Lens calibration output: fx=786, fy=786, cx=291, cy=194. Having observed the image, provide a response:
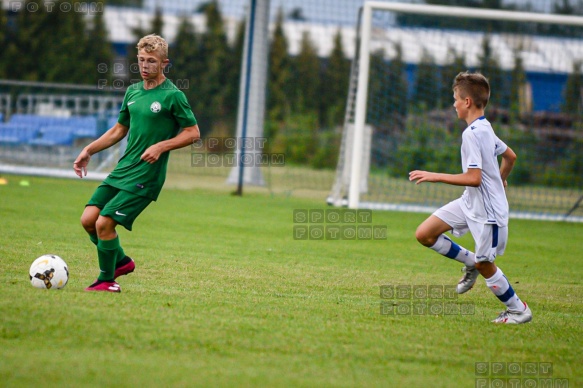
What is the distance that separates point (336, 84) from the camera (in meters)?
30.2

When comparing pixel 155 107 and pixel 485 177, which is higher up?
pixel 155 107

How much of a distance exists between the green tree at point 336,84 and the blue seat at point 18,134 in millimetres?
13199


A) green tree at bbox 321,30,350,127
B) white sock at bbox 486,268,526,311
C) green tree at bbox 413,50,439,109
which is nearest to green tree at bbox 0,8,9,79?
green tree at bbox 321,30,350,127

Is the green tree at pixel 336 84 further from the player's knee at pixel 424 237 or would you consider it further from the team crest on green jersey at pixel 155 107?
Answer: the team crest on green jersey at pixel 155 107

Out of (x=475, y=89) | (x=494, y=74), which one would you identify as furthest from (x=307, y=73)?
(x=475, y=89)

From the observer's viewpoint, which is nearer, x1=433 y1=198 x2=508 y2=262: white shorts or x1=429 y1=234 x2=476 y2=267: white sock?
x1=433 y1=198 x2=508 y2=262: white shorts

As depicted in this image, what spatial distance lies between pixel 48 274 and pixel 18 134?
12993 mm

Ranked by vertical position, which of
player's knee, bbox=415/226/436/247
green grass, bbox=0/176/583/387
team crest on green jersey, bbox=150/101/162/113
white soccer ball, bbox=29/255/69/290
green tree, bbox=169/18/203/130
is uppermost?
green tree, bbox=169/18/203/130

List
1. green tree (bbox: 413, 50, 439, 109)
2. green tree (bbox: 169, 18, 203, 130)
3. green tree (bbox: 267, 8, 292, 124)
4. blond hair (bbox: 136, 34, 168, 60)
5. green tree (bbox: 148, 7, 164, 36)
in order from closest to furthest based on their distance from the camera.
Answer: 1. blond hair (bbox: 136, 34, 168, 60)
2. green tree (bbox: 413, 50, 439, 109)
3. green tree (bbox: 169, 18, 203, 130)
4. green tree (bbox: 267, 8, 292, 124)
5. green tree (bbox: 148, 7, 164, 36)

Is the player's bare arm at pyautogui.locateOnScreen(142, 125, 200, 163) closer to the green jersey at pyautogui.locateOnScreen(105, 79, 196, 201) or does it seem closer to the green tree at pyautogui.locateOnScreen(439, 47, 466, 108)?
the green jersey at pyautogui.locateOnScreen(105, 79, 196, 201)

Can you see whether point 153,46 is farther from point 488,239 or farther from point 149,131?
point 488,239

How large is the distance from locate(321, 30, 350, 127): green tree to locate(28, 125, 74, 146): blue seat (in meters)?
12.8

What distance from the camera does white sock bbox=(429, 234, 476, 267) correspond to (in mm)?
6316

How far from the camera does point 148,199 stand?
593cm
